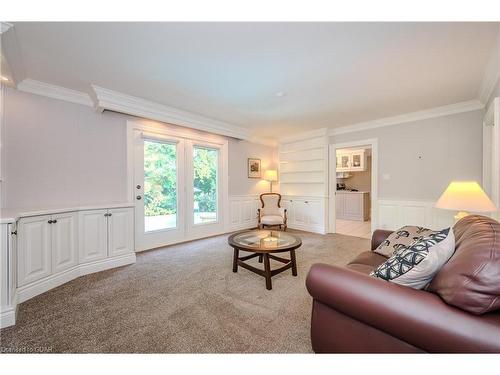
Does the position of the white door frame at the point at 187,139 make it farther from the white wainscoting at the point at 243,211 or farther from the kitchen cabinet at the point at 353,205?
the kitchen cabinet at the point at 353,205

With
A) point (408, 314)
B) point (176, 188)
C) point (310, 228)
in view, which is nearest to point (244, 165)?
point (176, 188)

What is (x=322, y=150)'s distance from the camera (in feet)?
15.6

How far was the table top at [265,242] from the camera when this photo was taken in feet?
7.29

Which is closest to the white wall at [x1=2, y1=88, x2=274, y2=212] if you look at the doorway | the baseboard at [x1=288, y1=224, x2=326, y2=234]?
the doorway

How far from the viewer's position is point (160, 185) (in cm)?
367

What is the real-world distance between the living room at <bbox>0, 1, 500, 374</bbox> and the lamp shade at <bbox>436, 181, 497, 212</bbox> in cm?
1

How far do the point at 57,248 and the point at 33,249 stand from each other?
0.22 metres

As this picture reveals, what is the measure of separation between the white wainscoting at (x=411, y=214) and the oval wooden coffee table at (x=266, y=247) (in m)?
2.52

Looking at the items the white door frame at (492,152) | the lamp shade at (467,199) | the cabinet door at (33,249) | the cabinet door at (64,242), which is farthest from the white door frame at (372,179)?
the cabinet door at (33,249)

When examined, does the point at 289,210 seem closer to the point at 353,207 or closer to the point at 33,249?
the point at 353,207
